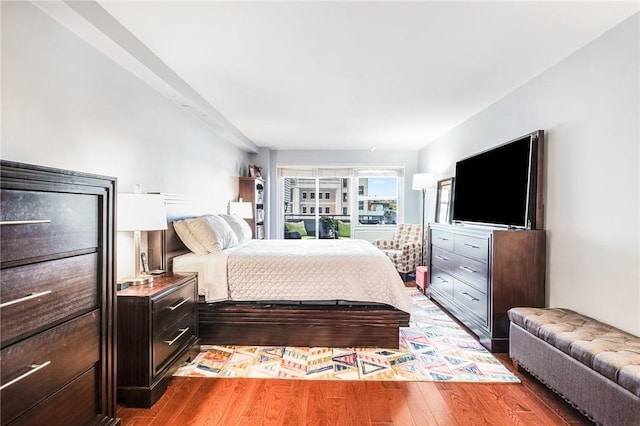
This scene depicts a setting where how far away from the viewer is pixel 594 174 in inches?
90.9

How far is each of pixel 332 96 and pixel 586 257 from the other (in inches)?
102

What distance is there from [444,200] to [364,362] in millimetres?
3296

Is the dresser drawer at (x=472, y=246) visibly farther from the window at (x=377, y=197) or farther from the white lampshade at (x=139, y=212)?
the window at (x=377, y=197)

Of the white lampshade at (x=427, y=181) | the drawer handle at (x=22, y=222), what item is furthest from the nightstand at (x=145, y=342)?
the white lampshade at (x=427, y=181)

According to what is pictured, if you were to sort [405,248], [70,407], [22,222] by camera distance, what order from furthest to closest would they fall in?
[405,248], [70,407], [22,222]

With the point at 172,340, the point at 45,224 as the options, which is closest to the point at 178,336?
the point at 172,340

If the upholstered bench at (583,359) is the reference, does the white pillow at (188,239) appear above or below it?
above

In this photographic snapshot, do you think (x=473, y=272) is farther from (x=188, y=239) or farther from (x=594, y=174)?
(x=188, y=239)

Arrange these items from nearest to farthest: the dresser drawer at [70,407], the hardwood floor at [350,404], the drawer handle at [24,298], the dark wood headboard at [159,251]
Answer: the drawer handle at [24,298] < the dresser drawer at [70,407] < the hardwood floor at [350,404] < the dark wood headboard at [159,251]

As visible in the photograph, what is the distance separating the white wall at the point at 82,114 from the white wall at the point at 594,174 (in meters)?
3.33

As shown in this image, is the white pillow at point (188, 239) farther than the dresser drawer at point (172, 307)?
Yes

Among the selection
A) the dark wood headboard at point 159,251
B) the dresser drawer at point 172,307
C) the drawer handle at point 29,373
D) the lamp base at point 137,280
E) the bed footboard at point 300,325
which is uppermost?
the dark wood headboard at point 159,251

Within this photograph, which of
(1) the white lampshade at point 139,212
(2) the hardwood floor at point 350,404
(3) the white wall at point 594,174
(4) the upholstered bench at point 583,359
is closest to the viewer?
(4) the upholstered bench at point 583,359

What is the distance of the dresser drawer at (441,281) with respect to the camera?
12.4ft
